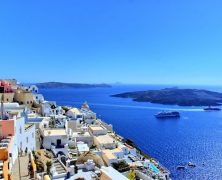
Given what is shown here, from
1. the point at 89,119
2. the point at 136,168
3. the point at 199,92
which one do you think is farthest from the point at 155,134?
the point at 199,92

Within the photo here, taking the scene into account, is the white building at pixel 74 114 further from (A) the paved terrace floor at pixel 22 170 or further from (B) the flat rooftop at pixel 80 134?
(A) the paved terrace floor at pixel 22 170

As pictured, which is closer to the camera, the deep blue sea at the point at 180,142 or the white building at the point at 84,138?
the white building at the point at 84,138

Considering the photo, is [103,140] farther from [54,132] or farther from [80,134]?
[54,132]

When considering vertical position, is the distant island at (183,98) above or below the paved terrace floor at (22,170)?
below

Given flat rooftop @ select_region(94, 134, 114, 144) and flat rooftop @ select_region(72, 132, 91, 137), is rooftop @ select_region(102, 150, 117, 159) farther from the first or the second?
flat rooftop @ select_region(72, 132, 91, 137)

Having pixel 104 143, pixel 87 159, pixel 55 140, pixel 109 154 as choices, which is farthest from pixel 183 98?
pixel 87 159

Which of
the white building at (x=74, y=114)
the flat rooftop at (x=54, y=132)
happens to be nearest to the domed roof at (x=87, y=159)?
the flat rooftop at (x=54, y=132)

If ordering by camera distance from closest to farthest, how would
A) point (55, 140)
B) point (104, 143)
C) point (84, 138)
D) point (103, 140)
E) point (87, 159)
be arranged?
point (87, 159) → point (55, 140) → point (104, 143) → point (103, 140) → point (84, 138)

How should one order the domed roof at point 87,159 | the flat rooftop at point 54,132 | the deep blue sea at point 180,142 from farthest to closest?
the deep blue sea at point 180,142, the flat rooftop at point 54,132, the domed roof at point 87,159
